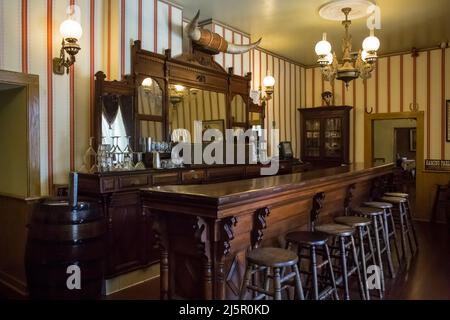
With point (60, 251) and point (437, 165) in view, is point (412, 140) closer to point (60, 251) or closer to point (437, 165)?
point (437, 165)

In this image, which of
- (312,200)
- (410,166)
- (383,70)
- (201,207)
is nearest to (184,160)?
(312,200)

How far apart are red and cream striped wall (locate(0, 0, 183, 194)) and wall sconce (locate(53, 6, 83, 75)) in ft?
0.20

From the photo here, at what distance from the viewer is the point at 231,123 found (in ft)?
16.9

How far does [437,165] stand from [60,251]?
6.09m

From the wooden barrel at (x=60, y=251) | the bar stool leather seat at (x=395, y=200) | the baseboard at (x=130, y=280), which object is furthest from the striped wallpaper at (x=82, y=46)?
the bar stool leather seat at (x=395, y=200)

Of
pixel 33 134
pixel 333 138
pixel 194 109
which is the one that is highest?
pixel 194 109

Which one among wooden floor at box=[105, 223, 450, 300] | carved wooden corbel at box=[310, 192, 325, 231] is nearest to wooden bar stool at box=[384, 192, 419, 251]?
wooden floor at box=[105, 223, 450, 300]

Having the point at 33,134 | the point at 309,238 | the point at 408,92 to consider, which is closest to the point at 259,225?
the point at 309,238

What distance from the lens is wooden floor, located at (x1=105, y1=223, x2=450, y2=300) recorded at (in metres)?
3.11

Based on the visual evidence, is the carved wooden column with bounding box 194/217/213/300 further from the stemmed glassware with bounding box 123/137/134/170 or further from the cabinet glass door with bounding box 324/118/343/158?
the cabinet glass door with bounding box 324/118/343/158

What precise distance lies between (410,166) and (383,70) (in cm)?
286

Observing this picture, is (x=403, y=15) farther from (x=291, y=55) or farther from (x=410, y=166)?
(x=410, y=166)

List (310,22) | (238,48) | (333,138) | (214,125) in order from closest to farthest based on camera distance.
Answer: (214,125)
(310,22)
(238,48)
(333,138)

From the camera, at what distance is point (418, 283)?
3.34 metres
